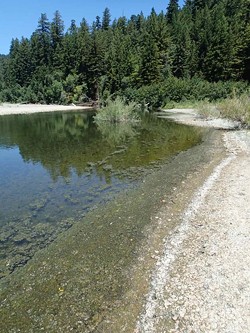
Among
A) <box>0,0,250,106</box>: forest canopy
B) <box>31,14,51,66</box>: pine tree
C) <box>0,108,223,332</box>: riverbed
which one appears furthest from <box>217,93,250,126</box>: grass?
<box>31,14,51,66</box>: pine tree

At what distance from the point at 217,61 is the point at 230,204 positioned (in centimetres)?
6076


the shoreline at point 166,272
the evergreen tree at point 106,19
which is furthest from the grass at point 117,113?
A: the evergreen tree at point 106,19

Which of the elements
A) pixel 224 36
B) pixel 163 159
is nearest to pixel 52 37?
pixel 224 36

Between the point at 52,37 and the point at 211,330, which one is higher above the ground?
the point at 52,37

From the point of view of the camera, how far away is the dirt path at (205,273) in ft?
16.1

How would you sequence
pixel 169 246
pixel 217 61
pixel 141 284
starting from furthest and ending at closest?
1. pixel 217 61
2. pixel 169 246
3. pixel 141 284

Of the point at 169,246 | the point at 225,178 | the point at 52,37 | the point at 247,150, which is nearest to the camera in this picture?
the point at 169,246

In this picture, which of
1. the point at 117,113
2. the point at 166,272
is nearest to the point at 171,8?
the point at 117,113

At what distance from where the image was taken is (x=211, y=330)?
15.3 feet

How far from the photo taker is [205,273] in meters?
6.07

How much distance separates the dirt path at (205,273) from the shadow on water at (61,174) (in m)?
→ 3.47

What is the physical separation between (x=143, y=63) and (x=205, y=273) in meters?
63.3

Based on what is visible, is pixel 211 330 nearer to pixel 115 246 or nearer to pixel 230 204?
pixel 115 246

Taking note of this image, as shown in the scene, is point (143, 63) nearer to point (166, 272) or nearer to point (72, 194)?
point (72, 194)
